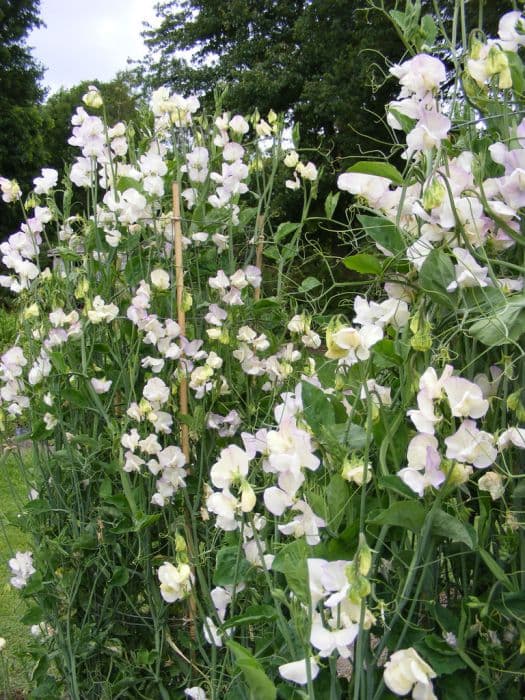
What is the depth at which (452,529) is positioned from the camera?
75 centimetres

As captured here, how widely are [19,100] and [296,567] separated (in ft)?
58.6

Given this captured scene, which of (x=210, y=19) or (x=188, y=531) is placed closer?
(x=188, y=531)

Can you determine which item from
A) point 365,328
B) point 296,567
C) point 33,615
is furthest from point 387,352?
point 33,615

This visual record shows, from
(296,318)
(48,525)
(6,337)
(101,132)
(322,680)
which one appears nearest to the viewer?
(322,680)

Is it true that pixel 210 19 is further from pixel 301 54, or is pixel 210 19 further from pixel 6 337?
pixel 6 337

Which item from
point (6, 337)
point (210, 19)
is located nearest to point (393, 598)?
point (6, 337)

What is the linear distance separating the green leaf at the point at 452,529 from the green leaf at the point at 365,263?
30 cm

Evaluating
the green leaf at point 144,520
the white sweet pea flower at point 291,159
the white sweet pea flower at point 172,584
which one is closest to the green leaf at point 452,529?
the white sweet pea flower at point 172,584

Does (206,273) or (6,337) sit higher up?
(206,273)

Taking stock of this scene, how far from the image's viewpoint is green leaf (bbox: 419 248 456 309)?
79cm

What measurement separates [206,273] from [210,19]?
604 inches

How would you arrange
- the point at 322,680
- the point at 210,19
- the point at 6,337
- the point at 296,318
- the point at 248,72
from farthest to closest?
the point at 210,19 < the point at 248,72 < the point at 6,337 < the point at 296,318 < the point at 322,680

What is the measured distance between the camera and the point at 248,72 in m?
13.5

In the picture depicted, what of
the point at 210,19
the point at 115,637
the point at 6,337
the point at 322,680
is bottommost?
the point at 6,337
